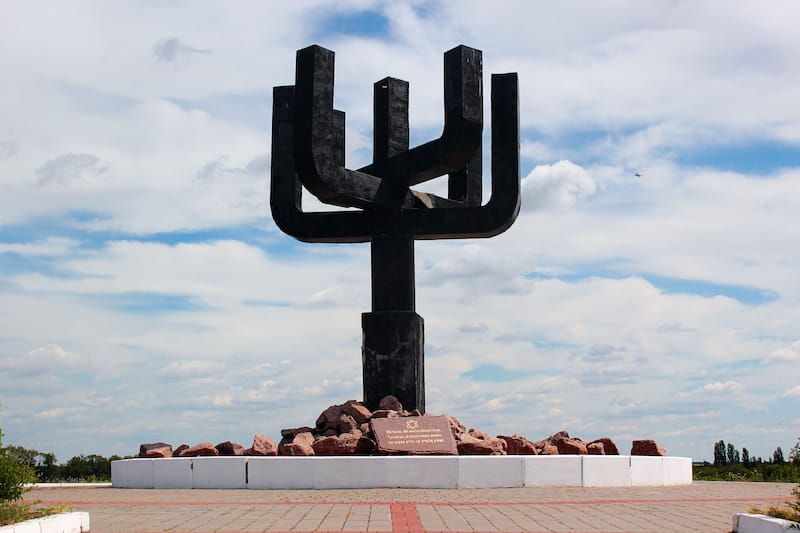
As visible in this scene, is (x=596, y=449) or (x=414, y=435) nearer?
(x=414, y=435)

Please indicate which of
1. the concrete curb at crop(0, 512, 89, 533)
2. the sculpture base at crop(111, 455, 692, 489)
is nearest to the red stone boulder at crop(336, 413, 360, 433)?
the sculpture base at crop(111, 455, 692, 489)

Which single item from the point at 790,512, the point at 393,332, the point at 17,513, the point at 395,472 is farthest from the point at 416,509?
the point at 393,332

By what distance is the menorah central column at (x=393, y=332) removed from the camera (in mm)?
14141

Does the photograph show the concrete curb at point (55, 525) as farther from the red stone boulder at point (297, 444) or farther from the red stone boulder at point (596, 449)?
the red stone boulder at point (596, 449)

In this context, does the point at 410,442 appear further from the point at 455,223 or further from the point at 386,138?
the point at 386,138

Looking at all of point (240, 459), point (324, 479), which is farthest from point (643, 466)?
point (240, 459)

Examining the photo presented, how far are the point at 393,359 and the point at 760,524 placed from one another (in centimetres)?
779

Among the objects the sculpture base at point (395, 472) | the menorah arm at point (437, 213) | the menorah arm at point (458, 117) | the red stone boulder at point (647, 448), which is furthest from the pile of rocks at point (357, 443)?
the menorah arm at point (458, 117)

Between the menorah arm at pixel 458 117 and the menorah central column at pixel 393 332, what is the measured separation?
1.27m

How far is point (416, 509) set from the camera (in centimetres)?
870

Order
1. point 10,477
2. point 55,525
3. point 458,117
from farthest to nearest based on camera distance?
1. point 458,117
2. point 10,477
3. point 55,525

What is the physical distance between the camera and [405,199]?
1492 centimetres

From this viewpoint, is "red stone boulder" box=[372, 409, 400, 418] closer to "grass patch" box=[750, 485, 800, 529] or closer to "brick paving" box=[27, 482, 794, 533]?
"brick paving" box=[27, 482, 794, 533]

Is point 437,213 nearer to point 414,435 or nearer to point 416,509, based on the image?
point 414,435
